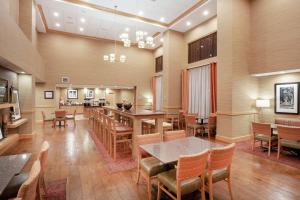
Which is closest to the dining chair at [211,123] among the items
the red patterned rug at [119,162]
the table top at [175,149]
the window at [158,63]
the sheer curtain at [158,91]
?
the red patterned rug at [119,162]

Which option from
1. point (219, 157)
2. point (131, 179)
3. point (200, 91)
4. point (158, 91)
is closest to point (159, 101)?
point (158, 91)

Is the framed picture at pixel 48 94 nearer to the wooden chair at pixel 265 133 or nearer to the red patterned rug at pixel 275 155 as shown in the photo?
the red patterned rug at pixel 275 155

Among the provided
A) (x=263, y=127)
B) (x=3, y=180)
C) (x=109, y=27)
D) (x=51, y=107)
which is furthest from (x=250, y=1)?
(x=51, y=107)

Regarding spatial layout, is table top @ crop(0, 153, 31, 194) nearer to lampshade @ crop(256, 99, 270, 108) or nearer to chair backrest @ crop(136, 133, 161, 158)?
chair backrest @ crop(136, 133, 161, 158)

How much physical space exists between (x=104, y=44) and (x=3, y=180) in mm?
10214

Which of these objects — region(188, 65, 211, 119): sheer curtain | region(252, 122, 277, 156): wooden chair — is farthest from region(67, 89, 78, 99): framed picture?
region(252, 122, 277, 156): wooden chair

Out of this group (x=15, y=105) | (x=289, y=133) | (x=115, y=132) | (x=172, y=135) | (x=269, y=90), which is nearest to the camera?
(x=172, y=135)

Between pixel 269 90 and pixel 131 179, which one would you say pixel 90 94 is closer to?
pixel 131 179

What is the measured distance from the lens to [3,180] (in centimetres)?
145

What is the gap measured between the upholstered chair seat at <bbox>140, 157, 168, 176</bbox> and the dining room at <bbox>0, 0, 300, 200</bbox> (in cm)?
1

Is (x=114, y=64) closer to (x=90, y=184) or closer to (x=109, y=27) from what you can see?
(x=109, y=27)

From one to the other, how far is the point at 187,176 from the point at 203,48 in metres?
7.12

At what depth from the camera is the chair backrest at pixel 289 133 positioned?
11.8 feet

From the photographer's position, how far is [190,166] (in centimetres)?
180
